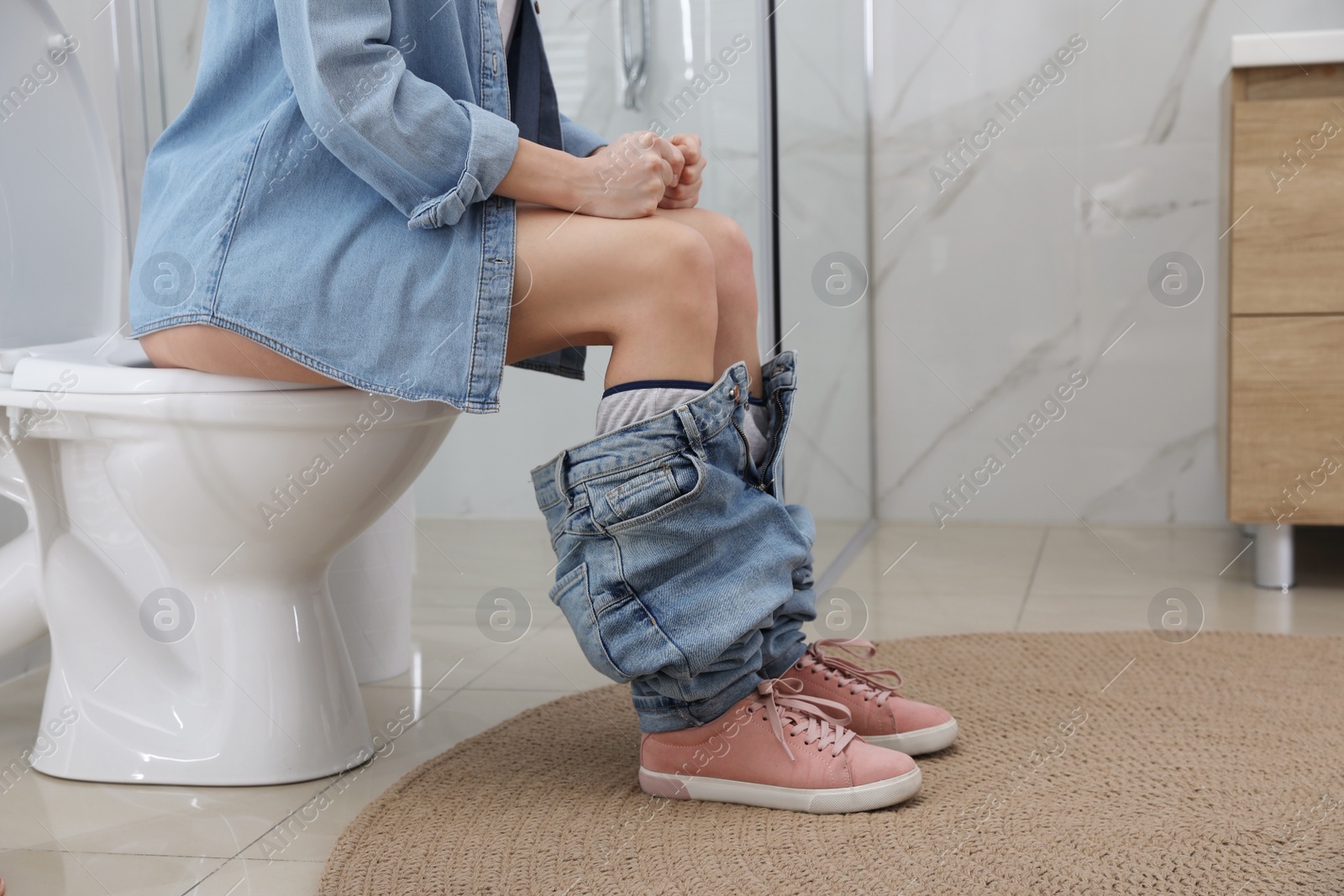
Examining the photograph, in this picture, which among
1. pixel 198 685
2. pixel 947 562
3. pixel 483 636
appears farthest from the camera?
pixel 947 562

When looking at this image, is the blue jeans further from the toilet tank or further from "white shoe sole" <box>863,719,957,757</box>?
the toilet tank

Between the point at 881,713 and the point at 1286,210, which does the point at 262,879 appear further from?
the point at 1286,210

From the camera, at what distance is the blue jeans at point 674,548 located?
32.2 inches

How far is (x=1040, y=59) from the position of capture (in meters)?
1.95

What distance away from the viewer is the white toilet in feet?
3.02

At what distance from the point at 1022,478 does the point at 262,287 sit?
1471 mm

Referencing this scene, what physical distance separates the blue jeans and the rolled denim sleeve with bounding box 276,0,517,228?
0.19 meters

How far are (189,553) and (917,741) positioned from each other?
0.59m

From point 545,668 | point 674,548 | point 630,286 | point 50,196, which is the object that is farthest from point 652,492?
point 50,196

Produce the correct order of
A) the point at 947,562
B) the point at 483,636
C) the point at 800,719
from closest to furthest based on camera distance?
the point at 800,719
the point at 483,636
the point at 947,562

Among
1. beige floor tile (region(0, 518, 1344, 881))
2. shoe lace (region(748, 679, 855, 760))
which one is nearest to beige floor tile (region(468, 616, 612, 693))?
beige floor tile (region(0, 518, 1344, 881))

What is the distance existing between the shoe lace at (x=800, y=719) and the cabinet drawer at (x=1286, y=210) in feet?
2.93

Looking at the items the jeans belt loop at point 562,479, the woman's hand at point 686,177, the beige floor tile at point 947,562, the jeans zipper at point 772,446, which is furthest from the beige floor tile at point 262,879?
the beige floor tile at point 947,562

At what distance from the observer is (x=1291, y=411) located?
1.50 metres
